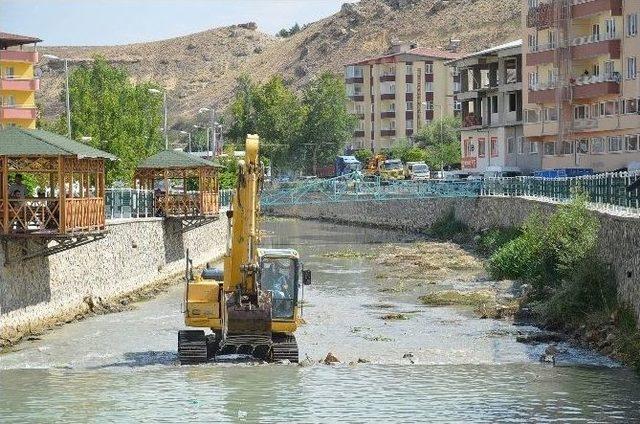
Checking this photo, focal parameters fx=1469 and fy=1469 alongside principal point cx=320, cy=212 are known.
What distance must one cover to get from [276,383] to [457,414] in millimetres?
4771

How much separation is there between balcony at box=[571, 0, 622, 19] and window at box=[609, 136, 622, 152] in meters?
7.05

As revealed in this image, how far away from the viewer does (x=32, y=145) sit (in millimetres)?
38000

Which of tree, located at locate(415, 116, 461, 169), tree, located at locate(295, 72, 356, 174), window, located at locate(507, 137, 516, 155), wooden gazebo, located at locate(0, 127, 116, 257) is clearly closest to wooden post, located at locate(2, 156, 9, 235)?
wooden gazebo, located at locate(0, 127, 116, 257)

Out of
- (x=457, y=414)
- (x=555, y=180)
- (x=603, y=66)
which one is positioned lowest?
(x=457, y=414)

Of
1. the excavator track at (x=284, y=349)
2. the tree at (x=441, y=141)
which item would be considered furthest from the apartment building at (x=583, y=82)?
the excavator track at (x=284, y=349)

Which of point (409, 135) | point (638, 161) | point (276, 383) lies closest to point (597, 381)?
point (276, 383)

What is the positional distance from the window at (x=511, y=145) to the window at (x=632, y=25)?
69.0ft

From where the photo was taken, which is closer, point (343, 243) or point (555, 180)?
point (555, 180)

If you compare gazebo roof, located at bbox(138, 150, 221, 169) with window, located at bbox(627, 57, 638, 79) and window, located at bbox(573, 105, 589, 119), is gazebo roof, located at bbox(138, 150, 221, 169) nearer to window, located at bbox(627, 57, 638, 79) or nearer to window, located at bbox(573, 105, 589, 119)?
window, located at bbox(627, 57, 638, 79)

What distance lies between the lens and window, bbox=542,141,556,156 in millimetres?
92688

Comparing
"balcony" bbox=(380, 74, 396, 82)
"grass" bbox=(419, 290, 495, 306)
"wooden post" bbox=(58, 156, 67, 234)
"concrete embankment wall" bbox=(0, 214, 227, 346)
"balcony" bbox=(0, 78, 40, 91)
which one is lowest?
"grass" bbox=(419, 290, 495, 306)

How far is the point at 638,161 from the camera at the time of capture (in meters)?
79.2

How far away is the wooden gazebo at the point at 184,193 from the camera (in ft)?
A: 200

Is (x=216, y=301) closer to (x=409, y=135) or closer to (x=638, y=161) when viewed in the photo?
(x=638, y=161)
